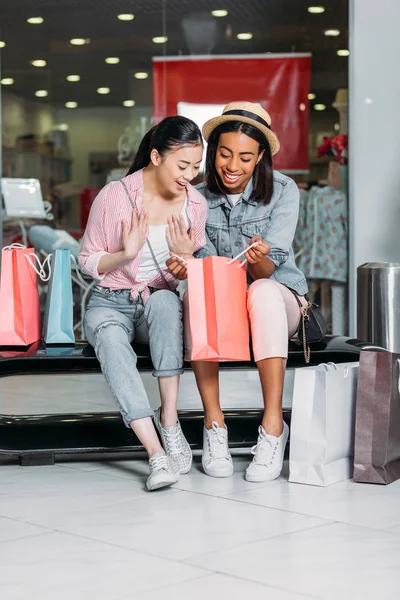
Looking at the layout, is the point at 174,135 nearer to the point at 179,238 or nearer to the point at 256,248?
the point at 179,238

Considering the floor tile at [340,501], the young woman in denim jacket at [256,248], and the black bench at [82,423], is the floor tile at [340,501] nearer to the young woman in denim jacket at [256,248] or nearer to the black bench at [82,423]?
the young woman in denim jacket at [256,248]

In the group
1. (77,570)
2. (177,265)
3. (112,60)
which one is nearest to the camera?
(77,570)

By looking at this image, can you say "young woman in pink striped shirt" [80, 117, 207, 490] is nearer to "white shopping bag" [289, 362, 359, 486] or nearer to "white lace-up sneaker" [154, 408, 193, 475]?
"white lace-up sneaker" [154, 408, 193, 475]

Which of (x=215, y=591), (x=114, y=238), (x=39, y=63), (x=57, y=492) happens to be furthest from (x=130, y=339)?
(x=39, y=63)

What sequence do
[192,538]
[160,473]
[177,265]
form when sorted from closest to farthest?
[192,538] < [160,473] < [177,265]

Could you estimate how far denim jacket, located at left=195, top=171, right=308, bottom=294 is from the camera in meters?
3.95

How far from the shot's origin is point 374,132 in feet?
22.0

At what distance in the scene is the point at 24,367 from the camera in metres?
3.79

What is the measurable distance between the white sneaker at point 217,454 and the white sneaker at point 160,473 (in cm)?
18

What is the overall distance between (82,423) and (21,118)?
3.29 metres

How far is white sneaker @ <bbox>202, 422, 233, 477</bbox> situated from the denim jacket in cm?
62

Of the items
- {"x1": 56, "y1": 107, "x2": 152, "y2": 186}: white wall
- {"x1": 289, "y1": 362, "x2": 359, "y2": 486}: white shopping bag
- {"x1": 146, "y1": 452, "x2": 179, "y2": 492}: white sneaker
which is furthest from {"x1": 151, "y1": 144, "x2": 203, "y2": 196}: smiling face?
{"x1": 56, "y1": 107, "x2": 152, "y2": 186}: white wall

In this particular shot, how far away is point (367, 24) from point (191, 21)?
1.10 meters

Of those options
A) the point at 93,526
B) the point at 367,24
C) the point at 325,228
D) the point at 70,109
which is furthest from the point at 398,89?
the point at 93,526
